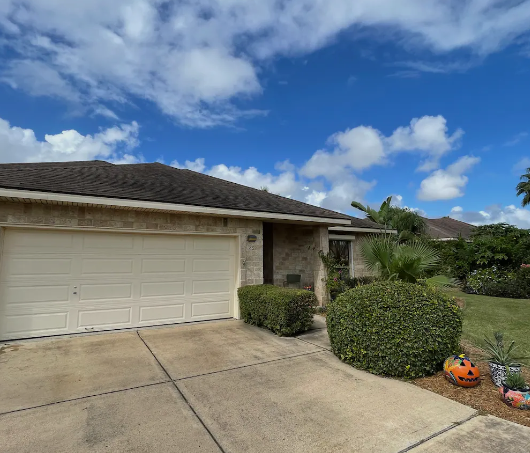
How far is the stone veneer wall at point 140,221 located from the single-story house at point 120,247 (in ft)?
0.07

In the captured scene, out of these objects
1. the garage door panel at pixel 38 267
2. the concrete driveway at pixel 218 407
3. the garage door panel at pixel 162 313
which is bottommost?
the concrete driveway at pixel 218 407

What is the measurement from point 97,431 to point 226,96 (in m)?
11.7

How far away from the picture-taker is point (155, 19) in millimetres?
7758

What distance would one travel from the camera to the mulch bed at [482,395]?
137 inches

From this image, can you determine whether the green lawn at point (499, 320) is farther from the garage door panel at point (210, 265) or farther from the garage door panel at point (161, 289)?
the garage door panel at point (161, 289)

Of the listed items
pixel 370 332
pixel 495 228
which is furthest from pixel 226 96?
pixel 495 228

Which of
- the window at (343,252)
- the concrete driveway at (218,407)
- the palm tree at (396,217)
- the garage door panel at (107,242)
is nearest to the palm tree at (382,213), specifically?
the palm tree at (396,217)

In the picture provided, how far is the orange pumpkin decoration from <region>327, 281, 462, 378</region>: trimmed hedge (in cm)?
26

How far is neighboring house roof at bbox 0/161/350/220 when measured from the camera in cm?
619

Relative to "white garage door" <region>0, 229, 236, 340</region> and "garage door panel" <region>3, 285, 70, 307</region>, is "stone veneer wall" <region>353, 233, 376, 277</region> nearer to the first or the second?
"white garage door" <region>0, 229, 236, 340</region>

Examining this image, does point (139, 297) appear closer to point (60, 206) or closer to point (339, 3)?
point (60, 206)

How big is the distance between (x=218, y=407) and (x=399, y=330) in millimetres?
2746

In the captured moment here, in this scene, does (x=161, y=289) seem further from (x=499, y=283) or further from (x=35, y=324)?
(x=499, y=283)

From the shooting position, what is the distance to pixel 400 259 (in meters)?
6.16
